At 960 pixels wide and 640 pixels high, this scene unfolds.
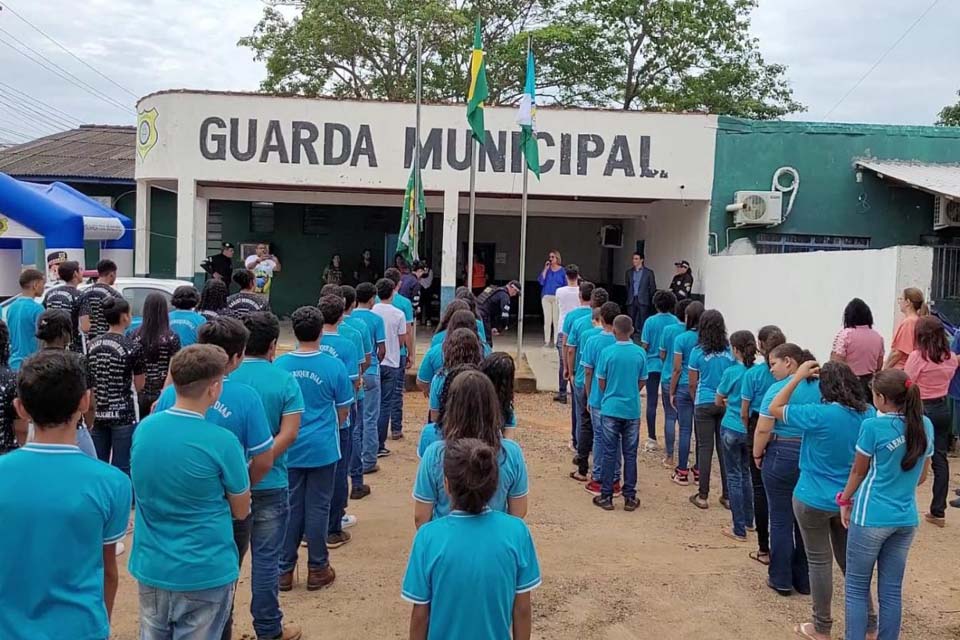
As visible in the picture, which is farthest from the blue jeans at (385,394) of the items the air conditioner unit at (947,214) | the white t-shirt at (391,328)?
the air conditioner unit at (947,214)

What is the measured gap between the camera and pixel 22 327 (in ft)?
21.0

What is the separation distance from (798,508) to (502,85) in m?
22.7

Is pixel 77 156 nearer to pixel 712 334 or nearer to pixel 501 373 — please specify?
pixel 712 334

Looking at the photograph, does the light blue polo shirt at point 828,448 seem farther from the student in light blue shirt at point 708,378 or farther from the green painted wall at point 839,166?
the green painted wall at point 839,166

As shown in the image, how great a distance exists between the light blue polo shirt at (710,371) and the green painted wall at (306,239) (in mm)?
12319

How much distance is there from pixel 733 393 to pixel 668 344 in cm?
188

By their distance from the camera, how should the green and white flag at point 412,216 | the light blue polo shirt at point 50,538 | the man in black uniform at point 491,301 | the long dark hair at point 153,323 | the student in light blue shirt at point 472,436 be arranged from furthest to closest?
the green and white flag at point 412,216 < the man in black uniform at point 491,301 < the long dark hair at point 153,323 < the student in light blue shirt at point 472,436 < the light blue polo shirt at point 50,538

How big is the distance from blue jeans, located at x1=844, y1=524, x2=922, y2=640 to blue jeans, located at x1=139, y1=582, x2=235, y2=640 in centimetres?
284

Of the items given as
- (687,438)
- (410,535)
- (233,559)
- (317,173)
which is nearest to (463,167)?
(317,173)

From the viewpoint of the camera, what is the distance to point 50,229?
36.8 feet

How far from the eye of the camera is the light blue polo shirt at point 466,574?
98.0 inches

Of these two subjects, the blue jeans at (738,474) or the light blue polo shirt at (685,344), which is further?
the light blue polo shirt at (685,344)

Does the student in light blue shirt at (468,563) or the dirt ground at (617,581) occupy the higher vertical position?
the student in light blue shirt at (468,563)

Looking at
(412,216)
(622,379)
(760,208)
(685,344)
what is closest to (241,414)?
(622,379)
